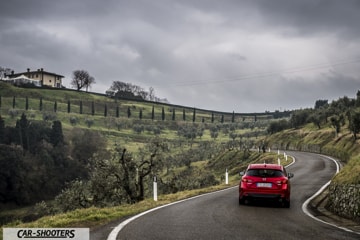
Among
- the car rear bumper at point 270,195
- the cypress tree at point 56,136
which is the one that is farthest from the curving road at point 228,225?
the cypress tree at point 56,136

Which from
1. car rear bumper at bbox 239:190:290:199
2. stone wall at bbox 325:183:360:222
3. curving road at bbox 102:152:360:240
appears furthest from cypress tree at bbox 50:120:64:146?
stone wall at bbox 325:183:360:222

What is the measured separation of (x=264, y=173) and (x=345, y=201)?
9.85 ft

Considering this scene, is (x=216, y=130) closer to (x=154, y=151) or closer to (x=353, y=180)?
(x=154, y=151)

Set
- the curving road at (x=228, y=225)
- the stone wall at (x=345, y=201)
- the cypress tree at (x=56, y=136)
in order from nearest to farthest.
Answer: the curving road at (x=228, y=225), the stone wall at (x=345, y=201), the cypress tree at (x=56, y=136)

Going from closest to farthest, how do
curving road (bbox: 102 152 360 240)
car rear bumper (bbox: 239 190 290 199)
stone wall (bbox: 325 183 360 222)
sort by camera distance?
1. curving road (bbox: 102 152 360 240)
2. stone wall (bbox: 325 183 360 222)
3. car rear bumper (bbox: 239 190 290 199)

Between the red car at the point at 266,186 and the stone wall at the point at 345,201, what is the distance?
5.39 ft

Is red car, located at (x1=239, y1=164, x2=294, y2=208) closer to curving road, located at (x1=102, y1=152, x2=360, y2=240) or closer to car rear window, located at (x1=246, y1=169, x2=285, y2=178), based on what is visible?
car rear window, located at (x1=246, y1=169, x2=285, y2=178)

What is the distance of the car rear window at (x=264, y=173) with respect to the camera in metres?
14.8

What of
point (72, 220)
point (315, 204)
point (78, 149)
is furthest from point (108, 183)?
point (78, 149)

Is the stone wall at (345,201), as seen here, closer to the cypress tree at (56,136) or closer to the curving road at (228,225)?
the curving road at (228,225)

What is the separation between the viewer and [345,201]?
512 inches

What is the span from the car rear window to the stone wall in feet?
6.59

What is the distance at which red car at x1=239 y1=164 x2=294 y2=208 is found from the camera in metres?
14.3

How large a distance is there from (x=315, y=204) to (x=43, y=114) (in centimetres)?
16424
